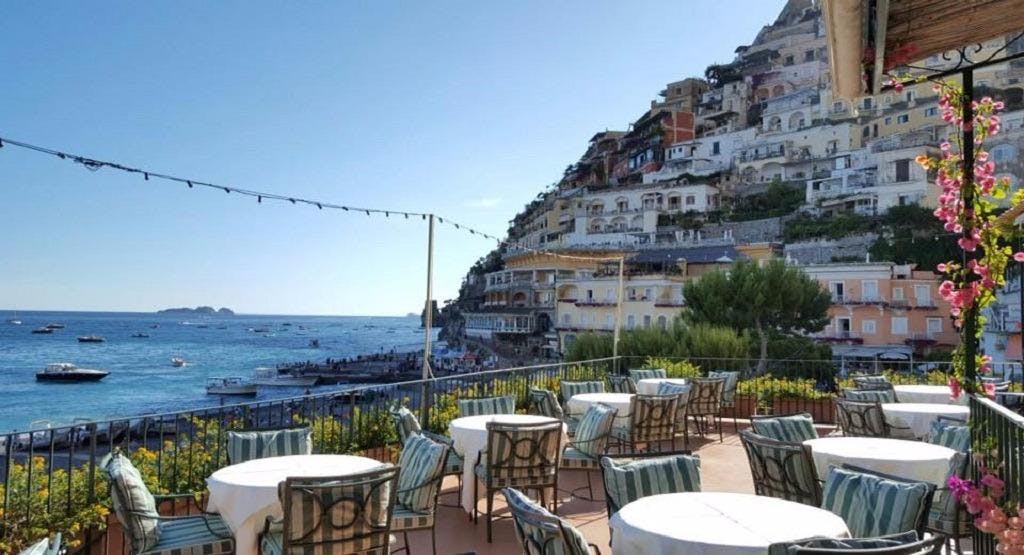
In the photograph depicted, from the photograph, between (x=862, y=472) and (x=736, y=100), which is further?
(x=736, y=100)

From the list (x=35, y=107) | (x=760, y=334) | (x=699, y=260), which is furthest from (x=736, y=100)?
(x=35, y=107)

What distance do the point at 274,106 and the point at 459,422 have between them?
35.8 feet

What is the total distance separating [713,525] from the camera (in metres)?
2.99

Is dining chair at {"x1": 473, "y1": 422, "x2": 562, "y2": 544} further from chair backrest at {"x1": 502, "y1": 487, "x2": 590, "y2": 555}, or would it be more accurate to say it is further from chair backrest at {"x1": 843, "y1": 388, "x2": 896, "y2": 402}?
chair backrest at {"x1": 843, "y1": 388, "x2": 896, "y2": 402}

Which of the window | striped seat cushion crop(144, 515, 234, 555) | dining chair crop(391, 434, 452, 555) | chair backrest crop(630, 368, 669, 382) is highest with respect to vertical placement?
the window

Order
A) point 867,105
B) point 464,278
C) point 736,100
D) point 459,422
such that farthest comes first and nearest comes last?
point 464,278 → point 736,100 → point 867,105 → point 459,422

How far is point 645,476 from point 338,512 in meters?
1.59

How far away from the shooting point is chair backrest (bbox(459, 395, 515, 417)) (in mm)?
6664

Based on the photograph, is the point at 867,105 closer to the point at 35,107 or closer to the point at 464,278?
the point at 464,278

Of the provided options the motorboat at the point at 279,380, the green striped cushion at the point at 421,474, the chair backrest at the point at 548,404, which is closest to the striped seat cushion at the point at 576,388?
the chair backrest at the point at 548,404

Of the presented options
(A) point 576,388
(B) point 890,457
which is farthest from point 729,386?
(B) point 890,457

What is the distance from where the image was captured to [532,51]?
1531cm

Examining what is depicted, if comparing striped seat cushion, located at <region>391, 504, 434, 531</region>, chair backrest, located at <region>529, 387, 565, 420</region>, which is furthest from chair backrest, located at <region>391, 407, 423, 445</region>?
chair backrest, located at <region>529, 387, 565, 420</region>

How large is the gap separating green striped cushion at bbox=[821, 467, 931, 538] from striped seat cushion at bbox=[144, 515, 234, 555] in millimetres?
3176
